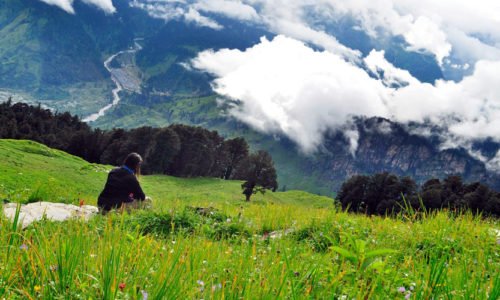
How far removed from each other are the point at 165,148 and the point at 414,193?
62.4 metres

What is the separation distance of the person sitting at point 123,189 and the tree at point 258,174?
71.7 meters

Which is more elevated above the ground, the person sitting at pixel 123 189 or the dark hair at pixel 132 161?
the dark hair at pixel 132 161

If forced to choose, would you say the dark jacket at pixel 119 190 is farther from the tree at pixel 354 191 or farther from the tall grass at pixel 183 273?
the tree at pixel 354 191

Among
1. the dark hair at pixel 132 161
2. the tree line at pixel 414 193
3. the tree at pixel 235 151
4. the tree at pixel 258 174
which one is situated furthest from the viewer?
the tree at pixel 235 151

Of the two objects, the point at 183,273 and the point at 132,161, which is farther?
the point at 132,161

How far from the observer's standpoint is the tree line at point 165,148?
304 feet

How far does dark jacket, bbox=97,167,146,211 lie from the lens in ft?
52.9

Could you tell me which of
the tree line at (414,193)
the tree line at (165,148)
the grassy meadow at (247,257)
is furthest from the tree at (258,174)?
the grassy meadow at (247,257)

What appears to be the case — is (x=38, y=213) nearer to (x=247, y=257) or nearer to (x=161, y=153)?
(x=247, y=257)

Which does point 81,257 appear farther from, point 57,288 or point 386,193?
Result: point 386,193

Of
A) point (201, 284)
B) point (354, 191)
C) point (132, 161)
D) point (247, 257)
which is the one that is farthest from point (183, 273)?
point (354, 191)

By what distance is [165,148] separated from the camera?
11025cm

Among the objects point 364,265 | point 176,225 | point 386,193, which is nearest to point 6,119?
point 386,193

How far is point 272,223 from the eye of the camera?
12891mm
